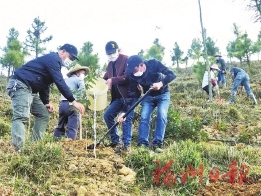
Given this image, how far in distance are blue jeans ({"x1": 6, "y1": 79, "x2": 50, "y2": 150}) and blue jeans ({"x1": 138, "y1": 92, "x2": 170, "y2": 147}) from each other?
143 centimetres

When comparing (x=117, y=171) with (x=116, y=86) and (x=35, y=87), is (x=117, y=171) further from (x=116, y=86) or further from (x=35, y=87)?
(x=116, y=86)

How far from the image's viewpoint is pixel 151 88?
182 inches

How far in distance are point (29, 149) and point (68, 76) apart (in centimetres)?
249

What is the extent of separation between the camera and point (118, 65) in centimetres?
513

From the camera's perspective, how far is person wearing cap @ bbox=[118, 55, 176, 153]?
4.67 meters

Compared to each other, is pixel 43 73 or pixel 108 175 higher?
pixel 43 73

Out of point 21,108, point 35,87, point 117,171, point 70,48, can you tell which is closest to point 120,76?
point 70,48

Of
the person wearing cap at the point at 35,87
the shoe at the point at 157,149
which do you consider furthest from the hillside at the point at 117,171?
the person wearing cap at the point at 35,87

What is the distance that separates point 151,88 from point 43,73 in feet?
5.08

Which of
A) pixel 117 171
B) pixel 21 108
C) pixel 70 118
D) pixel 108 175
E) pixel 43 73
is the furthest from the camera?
pixel 70 118

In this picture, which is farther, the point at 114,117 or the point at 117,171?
the point at 114,117

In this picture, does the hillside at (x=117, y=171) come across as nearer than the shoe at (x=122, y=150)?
Yes

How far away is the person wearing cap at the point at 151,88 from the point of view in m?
4.67

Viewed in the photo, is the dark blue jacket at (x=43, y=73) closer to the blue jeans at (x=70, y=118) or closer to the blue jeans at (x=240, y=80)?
the blue jeans at (x=70, y=118)
